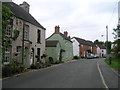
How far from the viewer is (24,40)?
24.6m

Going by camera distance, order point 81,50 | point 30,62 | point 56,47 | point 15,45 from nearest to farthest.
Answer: point 15,45 → point 30,62 → point 56,47 → point 81,50

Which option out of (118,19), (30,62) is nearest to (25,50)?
(30,62)

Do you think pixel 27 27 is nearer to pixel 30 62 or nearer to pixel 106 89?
pixel 30 62

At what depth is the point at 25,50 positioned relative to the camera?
2552 centimetres

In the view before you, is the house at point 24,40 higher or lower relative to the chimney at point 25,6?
lower

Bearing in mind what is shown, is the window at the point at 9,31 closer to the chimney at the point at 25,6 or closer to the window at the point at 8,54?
the window at the point at 8,54

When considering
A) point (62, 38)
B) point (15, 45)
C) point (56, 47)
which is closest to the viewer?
point (15, 45)

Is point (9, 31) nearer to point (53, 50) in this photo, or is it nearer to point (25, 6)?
point (25, 6)

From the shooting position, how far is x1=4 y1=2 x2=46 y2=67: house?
21422mm

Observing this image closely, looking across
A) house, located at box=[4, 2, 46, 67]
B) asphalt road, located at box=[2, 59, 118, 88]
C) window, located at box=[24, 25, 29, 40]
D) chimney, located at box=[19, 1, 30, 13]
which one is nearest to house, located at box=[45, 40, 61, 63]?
house, located at box=[4, 2, 46, 67]

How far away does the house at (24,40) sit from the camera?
70.3 feet

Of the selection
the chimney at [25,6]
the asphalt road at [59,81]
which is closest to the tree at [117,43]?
the asphalt road at [59,81]

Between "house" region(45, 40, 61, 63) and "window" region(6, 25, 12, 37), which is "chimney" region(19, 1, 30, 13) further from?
"house" region(45, 40, 61, 63)

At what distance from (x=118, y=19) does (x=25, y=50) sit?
11350mm
